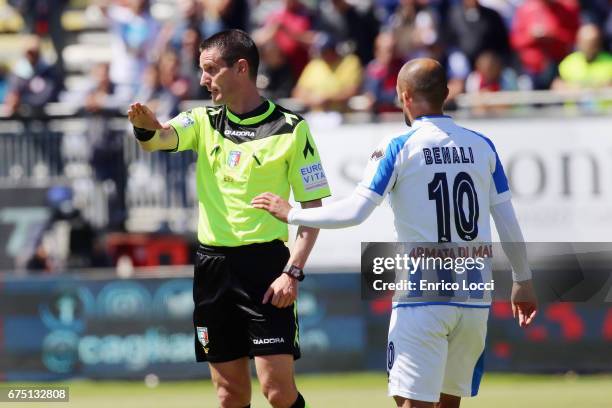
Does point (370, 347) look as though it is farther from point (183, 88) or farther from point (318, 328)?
point (183, 88)

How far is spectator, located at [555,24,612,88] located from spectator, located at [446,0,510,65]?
998mm

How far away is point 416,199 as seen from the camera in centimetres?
668

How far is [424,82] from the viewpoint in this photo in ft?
22.1

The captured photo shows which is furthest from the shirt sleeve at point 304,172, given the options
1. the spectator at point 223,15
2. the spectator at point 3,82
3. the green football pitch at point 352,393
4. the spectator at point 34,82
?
the spectator at point 3,82

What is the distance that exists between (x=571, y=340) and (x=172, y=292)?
4.38 metres

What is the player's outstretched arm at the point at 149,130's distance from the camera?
286 inches

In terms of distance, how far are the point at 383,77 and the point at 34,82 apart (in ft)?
15.5

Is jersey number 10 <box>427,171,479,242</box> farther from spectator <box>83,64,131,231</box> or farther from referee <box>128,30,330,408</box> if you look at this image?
spectator <box>83,64,131,231</box>

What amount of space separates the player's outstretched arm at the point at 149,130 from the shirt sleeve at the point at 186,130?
4cm

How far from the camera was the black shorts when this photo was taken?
297 inches

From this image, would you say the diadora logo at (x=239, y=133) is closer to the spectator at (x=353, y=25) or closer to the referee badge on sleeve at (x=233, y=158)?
the referee badge on sleeve at (x=233, y=158)

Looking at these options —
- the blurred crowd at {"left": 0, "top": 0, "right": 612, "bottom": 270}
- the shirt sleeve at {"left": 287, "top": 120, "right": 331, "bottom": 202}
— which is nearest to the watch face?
the shirt sleeve at {"left": 287, "top": 120, "right": 331, "bottom": 202}

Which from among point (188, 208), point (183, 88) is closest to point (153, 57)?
point (183, 88)

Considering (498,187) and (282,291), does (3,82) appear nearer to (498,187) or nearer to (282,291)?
(282,291)
